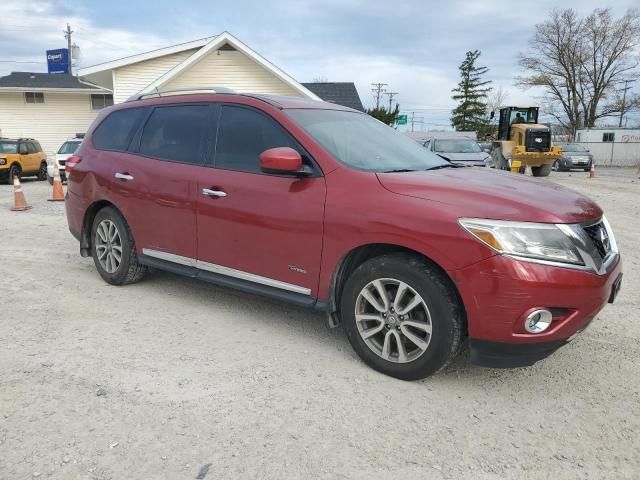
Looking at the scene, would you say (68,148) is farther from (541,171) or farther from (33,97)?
(541,171)

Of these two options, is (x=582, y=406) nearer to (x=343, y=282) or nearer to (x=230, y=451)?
(x=343, y=282)

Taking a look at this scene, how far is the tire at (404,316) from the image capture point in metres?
3.06

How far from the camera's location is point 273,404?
9.96ft

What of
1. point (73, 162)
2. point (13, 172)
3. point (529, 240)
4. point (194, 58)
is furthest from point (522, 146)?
point (529, 240)

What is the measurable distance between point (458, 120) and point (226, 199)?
71.6 meters

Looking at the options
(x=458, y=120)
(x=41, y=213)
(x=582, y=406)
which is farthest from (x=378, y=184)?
(x=458, y=120)

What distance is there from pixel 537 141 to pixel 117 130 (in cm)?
2051

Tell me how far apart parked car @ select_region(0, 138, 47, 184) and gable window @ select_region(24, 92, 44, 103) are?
8704 mm

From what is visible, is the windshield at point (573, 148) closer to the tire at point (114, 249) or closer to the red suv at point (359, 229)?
the red suv at point (359, 229)

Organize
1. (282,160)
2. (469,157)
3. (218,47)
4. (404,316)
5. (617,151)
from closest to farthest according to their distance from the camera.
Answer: (404,316)
(282,160)
(469,157)
(218,47)
(617,151)

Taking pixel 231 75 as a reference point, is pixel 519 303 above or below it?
below

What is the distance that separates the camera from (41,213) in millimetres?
10664

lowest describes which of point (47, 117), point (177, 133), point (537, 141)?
point (177, 133)

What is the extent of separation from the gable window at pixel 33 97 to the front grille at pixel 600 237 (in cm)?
3001
